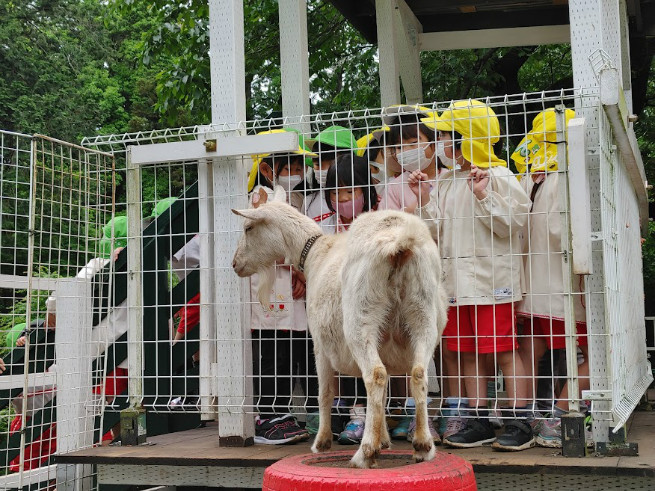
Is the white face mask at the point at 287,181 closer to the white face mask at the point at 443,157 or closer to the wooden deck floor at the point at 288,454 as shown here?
the white face mask at the point at 443,157

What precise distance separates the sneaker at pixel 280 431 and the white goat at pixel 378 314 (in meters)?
0.62

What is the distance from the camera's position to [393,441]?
5.59m

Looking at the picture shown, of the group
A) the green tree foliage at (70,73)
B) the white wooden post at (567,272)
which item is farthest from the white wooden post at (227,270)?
the green tree foliage at (70,73)

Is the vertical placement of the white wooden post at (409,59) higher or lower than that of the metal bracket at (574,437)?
higher

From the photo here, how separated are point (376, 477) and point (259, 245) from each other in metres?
2.04

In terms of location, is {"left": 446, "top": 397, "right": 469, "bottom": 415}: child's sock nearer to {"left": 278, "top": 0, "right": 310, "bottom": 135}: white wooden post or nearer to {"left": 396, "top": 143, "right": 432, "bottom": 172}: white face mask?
{"left": 396, "top": 143, "right": 432, "bottom": 172}: white face mask

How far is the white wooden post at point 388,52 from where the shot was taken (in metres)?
9.21

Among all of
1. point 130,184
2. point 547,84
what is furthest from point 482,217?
point 547,84

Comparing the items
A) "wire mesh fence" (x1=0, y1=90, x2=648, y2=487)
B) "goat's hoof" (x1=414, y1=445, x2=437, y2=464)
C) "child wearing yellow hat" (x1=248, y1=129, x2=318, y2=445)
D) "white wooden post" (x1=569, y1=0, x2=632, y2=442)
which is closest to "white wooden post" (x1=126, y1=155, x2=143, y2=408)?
"wire mesh fence" (x1=0, y1=90, x2=648, y2=487)

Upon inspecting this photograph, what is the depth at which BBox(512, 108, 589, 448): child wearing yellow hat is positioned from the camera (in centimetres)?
513

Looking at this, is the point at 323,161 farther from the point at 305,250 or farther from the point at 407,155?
the point at 305,250

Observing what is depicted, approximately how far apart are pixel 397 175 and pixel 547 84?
1058 cm

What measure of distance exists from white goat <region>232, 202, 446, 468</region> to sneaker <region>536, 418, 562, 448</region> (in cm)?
92

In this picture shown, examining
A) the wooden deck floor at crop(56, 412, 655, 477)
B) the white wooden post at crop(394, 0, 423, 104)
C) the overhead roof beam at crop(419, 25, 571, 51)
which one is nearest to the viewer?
the wooden deck floor at crop(56, 412, 655, 477)
